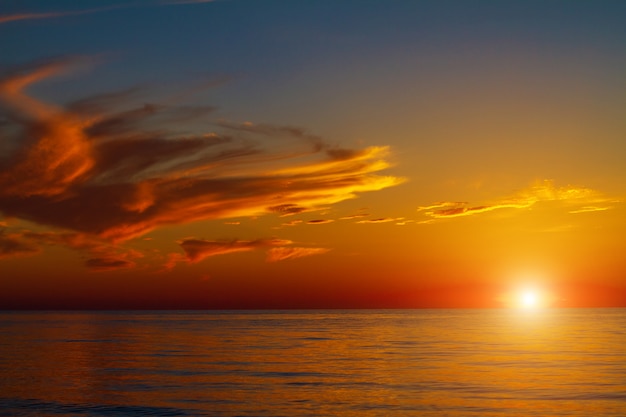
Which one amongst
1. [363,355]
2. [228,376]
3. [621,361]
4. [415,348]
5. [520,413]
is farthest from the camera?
[415,348]

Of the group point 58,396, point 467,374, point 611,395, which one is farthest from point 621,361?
point 58,396

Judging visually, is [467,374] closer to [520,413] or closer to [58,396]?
[520,413]

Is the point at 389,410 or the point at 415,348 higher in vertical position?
the point at 415,348

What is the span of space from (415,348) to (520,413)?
3753 centimetres

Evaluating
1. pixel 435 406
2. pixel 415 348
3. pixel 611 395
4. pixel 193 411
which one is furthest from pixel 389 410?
pixel 415 348

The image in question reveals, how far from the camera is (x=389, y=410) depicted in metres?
33.2

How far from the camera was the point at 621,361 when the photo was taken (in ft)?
179

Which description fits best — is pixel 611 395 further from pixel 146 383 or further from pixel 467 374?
pixel 146 383

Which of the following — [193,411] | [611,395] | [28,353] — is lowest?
[193,411]

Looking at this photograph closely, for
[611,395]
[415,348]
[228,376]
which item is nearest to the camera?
[611,395]

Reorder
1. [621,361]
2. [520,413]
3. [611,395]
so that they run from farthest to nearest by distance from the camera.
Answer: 1. [621,361]
2. [611,395]
3. [520,413]

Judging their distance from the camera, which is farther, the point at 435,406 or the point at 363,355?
the point at 363,355

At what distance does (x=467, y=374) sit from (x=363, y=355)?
1683 centimetres

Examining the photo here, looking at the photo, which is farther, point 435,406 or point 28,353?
point 28,353
